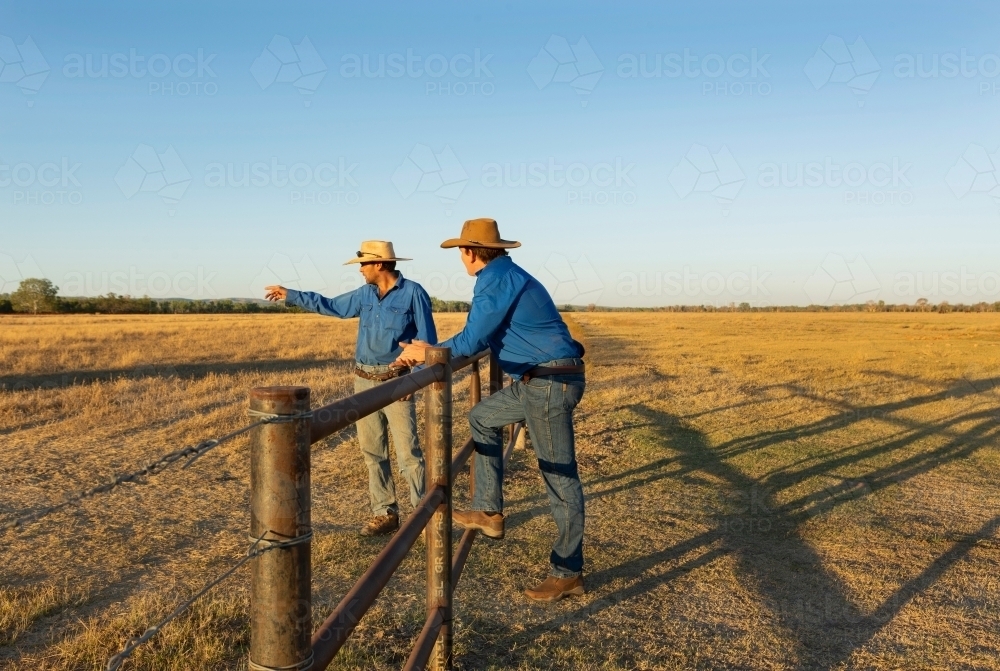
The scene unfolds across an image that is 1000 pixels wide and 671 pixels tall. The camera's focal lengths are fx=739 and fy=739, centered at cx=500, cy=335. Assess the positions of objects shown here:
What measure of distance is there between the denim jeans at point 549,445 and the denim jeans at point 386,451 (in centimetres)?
108

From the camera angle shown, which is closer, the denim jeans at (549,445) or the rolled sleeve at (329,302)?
the denim jeans at (549,445)

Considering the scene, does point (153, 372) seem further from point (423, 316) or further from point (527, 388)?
point (527, 388)

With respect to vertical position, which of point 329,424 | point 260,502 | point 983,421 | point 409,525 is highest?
point 329,424

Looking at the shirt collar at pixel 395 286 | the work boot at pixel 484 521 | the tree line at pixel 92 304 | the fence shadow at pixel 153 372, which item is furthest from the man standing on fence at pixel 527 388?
the tree line at pixel 92 304

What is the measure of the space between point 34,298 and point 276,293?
80876mm

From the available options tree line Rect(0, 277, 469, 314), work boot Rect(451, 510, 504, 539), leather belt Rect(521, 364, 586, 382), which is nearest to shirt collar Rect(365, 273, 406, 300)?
leather belt Rect(521, 364, 586, 382)

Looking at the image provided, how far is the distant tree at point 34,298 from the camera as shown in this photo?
236 feet

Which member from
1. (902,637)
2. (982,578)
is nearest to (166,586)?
(902,637)

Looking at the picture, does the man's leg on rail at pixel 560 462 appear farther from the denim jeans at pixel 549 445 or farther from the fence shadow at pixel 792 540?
the fence shadow at pixel 792 540

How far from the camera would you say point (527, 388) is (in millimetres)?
3912

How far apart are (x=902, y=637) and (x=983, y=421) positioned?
28.6ft

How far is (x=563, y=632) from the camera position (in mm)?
3682

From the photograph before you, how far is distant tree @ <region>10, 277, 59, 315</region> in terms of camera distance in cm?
7200

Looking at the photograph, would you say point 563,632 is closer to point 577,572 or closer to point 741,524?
point 577,572
